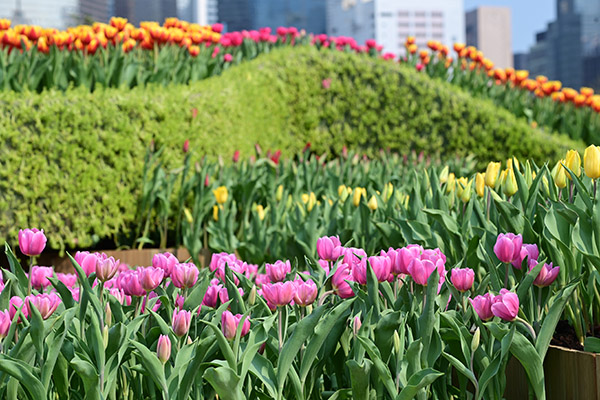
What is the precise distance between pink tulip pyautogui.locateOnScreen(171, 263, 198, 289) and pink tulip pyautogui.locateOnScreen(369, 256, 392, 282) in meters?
0.52

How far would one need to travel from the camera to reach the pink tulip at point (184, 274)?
6.27 feet

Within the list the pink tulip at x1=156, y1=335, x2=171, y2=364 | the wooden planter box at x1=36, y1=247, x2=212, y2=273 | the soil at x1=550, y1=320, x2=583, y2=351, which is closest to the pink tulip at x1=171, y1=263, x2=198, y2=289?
the pink tulip at x1=156, y1=335, x2=171, y2=364

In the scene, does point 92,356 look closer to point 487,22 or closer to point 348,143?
point 348,143

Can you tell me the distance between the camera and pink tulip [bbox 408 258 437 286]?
1.69m

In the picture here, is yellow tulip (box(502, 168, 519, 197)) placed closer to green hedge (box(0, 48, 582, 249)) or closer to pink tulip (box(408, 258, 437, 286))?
pink tulip (box(408, 258, 437, 286))

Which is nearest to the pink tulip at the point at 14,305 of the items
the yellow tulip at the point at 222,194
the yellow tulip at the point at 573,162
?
the yellow tulip at the point at 573,162

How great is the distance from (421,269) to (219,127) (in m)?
4.77

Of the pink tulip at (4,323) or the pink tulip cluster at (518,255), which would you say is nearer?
the pink tulip at (4,323)

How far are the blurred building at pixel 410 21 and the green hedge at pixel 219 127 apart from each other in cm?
14581

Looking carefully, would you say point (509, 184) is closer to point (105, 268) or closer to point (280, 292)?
point (280, 292)

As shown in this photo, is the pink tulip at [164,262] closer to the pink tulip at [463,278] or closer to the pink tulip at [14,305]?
the pink tulip at [14,305]

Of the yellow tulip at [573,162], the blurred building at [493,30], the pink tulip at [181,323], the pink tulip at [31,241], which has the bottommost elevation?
the pink tulip at [181,323]

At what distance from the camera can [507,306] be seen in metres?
1.65

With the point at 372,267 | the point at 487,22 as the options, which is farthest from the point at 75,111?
the point at 487,22
